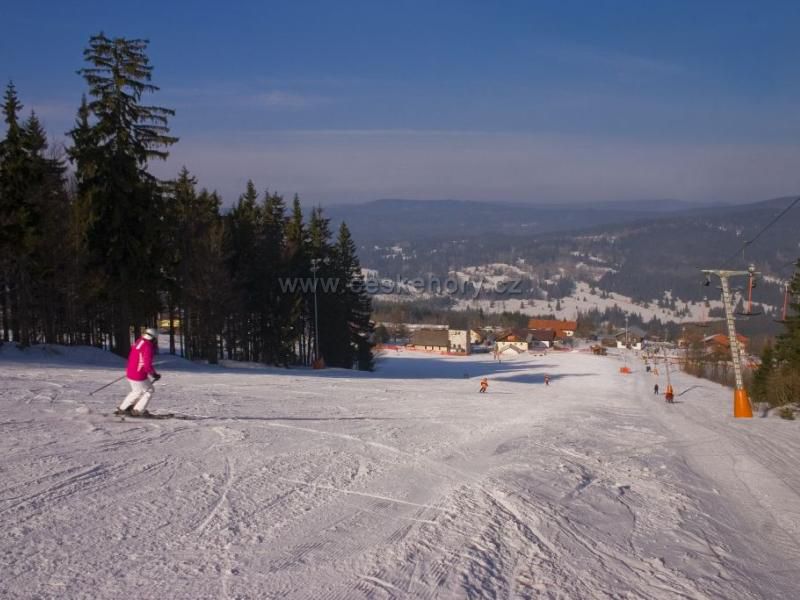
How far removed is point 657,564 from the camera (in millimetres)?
6305

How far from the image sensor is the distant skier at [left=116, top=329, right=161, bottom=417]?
36.3 feet

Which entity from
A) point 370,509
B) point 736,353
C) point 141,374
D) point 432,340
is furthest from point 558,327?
point 370,509

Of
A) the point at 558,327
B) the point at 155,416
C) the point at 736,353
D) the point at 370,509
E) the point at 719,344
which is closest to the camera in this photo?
the point at 370,509

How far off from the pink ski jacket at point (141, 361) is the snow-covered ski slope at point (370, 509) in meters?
0.82

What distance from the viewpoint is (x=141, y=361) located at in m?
11.2

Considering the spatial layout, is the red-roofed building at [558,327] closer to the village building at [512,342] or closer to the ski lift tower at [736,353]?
the village building at [512,342]

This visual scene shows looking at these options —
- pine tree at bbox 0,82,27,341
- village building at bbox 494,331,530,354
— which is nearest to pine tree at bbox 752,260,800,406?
pine tree at bbox 0,82,27,341

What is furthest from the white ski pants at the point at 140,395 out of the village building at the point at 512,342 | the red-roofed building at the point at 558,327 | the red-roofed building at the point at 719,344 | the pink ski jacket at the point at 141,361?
the red-roofed building at the point at 558,327

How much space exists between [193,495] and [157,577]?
2164 millimetres

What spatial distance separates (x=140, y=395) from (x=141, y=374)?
515mm

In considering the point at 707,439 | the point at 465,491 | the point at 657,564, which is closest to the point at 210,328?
the point at 707,439

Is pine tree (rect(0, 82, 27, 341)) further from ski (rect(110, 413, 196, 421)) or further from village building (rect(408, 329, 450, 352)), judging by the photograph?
village building (rect(408, 329, 450, 352))

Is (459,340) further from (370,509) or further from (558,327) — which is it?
(370,509)

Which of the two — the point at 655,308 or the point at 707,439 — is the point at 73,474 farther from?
the point at 655,308
